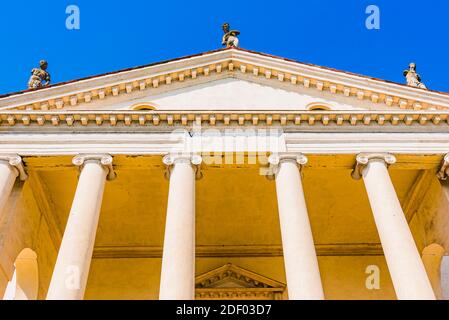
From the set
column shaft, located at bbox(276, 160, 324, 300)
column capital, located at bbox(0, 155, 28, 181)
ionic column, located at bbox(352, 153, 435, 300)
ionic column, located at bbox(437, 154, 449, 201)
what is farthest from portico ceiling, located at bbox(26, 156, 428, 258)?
column shaft, located at bbox(276, 160, 324, 300)

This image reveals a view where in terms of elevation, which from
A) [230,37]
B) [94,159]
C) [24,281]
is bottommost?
[24,281]

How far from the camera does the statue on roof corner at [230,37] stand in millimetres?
18703

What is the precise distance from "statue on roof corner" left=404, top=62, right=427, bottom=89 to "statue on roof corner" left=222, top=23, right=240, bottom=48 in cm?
682

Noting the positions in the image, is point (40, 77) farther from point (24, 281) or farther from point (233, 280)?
point (233, 280)

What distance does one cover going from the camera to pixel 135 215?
18.4m

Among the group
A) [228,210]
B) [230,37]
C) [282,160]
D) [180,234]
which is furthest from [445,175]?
[230,37]

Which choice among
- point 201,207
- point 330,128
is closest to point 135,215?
point 201,207

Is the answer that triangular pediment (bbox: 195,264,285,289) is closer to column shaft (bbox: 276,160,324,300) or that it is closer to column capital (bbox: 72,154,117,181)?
column shaft (bbox: 276,160,324,300)

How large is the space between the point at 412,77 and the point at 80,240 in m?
13.3

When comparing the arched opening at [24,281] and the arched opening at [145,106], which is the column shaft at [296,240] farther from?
the arched opening at [24,281]

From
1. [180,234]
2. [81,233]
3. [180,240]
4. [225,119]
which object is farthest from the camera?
[225,119]

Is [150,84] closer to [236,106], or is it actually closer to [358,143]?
[236,106]

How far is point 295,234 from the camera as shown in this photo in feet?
38.8
